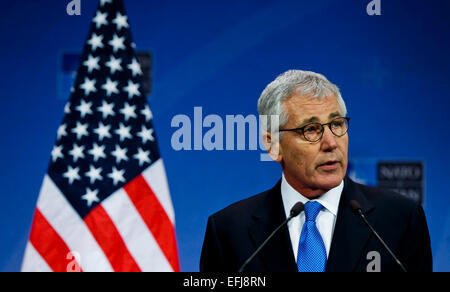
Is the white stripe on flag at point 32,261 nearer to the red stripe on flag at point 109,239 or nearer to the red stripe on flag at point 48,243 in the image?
the red stripe on flag at point 48,243

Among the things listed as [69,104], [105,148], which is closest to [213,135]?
[105,148]

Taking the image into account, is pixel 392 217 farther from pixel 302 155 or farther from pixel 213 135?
pixel 213 135

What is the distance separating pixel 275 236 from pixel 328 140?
34 centimetres

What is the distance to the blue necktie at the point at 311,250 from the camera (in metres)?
1.59

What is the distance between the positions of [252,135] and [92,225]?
3.60 feet

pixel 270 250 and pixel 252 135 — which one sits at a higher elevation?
pixel 252 135

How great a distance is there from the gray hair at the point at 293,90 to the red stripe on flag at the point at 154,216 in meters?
1.35

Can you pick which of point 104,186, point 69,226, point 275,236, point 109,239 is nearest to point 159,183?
point 104,186

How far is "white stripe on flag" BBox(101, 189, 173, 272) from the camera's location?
2967 millimetres

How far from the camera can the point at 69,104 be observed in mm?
3020

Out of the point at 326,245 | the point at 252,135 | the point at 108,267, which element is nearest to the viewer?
the point at 326,245

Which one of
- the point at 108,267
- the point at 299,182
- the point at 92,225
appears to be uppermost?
the point at 299,182

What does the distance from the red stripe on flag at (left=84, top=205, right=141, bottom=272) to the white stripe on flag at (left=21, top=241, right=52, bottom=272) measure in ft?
1.03

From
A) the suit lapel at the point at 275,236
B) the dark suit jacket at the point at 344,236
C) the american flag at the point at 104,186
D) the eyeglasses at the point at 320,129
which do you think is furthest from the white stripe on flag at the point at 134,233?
the eyeglasses at the point at 320,129
